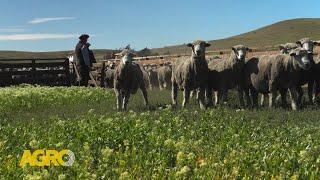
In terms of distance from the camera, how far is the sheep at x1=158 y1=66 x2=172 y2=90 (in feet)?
107

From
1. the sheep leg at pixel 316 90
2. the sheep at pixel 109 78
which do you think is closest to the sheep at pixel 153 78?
the sheep at pixel 109 78

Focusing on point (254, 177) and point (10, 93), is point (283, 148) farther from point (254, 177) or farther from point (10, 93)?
point (10, 93)

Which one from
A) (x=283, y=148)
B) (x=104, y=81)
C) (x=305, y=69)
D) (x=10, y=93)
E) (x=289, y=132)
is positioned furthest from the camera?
(x=104, y=81)

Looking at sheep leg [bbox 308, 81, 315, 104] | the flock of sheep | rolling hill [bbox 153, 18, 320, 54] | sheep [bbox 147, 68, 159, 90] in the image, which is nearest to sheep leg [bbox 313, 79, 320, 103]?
the flock of sheep

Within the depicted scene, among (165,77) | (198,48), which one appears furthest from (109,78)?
(198,48)

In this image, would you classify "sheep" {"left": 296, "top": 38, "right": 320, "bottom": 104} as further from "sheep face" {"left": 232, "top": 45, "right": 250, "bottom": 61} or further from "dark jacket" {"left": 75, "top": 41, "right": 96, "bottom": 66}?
"dark jacket" {"left": 75, "top": 41, "right": 96, "bottom": 66}

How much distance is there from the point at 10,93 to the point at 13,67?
1138 centimetres

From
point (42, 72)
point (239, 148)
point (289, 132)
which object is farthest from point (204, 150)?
point (42, 72)

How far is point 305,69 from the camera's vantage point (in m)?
16.2

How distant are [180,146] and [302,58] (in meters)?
9.66

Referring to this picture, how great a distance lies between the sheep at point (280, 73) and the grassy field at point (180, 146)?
7.73 ft

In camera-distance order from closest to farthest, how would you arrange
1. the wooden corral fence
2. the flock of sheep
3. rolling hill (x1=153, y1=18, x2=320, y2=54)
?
the flock of sheep
the wooden corral fence
rolling hill (x1=153, y1=18, x2=320, y2=54)

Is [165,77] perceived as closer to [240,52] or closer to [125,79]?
[240,52]

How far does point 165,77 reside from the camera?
1288 inches
